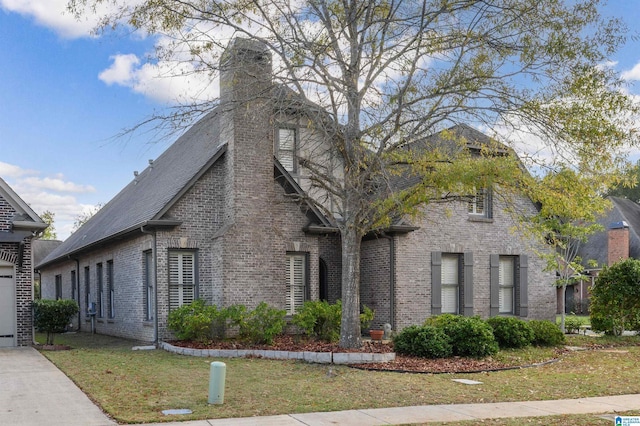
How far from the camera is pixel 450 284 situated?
835 inches

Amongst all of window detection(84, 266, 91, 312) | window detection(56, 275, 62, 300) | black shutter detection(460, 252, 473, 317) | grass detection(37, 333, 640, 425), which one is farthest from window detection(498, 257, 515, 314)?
window detection(56, 275, 62, 300)

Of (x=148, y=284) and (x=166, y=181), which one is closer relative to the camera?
(x=148, y=284)

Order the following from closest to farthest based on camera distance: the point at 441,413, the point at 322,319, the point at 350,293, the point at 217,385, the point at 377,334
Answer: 1. the point at 441,413
2. the point at 217,385
3. the point at 350,293
4. the point at 322,319
5. the point at 377,334

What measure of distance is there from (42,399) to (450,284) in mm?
13955

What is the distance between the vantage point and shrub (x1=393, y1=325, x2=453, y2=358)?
14.7 metres

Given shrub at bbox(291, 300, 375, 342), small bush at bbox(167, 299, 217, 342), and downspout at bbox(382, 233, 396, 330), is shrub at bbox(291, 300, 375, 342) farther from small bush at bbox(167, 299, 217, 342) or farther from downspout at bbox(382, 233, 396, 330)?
downspout at bbox(382, 233, 396, 330)

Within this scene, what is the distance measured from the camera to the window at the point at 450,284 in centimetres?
2106

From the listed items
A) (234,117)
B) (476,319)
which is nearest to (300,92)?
(234,117)

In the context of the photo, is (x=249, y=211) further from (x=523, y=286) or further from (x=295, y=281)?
(x=523, y=286)

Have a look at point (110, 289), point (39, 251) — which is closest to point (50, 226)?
point (39, 251)

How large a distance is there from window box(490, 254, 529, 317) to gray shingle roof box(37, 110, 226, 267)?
10287mm

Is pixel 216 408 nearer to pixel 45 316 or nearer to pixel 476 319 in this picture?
pixel 476 319

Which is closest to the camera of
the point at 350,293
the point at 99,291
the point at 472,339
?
the point at 472,339

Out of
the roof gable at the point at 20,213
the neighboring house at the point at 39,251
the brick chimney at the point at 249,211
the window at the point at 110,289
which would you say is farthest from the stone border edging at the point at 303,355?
the neighboring house at the point at 39,251
